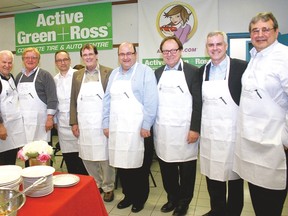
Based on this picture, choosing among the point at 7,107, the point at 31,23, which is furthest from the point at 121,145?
the point at 31,23

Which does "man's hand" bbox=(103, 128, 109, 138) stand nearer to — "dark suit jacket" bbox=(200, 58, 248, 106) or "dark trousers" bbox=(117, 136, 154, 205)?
"dark trousers" bbox=(117, 136, 154, 205)

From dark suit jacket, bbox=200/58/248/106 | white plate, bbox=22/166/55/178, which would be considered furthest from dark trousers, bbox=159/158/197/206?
white plate, bbox=22/166/55/178

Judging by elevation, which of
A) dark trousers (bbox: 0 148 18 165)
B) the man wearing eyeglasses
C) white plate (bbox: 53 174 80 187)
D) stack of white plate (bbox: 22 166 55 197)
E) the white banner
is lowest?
dark trousers (bbox: 0 148 18 165)

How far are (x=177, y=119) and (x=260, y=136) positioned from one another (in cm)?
69

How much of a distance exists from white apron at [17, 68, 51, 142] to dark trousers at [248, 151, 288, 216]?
81.6 inches

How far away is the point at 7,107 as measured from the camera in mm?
2475

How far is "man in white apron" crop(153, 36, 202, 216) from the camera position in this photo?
2.04m

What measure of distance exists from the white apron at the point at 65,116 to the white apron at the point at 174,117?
1.08 meters

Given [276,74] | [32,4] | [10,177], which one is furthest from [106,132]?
[32,4]

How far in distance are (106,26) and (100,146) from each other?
123 inches

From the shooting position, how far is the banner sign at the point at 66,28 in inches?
193

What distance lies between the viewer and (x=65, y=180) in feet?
4.22

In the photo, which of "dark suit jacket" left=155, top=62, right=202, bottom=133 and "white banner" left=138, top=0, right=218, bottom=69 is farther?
"white banner" left=138, top=0, right=218, bottom=69

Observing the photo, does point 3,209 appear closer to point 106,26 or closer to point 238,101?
point 238,101
